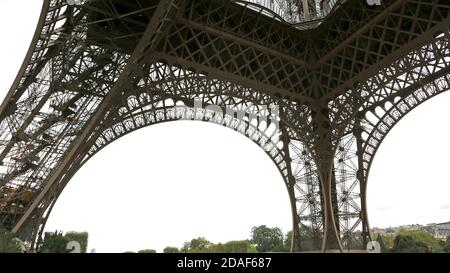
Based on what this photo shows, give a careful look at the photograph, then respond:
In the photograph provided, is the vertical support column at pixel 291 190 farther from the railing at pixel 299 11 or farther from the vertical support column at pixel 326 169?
the railing at pixel 299 11

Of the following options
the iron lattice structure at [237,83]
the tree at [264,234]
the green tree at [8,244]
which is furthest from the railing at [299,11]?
the tree at [264,234]

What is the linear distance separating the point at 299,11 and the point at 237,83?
8.73m

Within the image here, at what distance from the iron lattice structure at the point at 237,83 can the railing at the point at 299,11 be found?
114 mm

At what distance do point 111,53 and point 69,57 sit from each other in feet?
8.74

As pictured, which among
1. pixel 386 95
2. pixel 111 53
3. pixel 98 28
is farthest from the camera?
pixel 386 95

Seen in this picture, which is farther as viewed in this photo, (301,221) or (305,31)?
(301,221)

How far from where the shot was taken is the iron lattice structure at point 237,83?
13320mm

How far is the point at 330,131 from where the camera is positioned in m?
20.0

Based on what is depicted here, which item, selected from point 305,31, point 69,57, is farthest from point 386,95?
point 69,57

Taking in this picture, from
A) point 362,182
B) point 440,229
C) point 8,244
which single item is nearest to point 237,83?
point 362,182

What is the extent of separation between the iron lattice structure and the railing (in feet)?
0.37

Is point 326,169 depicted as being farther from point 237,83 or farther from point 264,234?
point 264,234

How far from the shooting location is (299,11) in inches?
915
